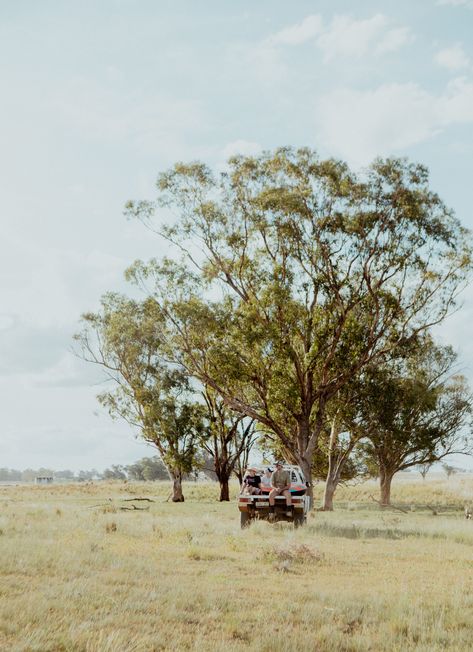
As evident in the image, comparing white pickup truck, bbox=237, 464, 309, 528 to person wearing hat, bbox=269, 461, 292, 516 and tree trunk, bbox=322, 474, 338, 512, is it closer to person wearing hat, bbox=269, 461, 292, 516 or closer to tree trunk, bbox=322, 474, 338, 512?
person wearing hat, bbox=269, 461, 292, 516

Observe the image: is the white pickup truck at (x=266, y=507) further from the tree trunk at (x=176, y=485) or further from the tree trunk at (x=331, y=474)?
the tree trunk at (x=176, y=485)

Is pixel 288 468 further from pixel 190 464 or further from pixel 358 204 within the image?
pixel 190 464

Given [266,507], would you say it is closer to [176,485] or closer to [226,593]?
[226,593]

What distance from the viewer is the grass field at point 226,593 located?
25.9ft

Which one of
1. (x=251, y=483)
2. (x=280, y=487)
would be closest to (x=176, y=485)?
(x=251, y=483)

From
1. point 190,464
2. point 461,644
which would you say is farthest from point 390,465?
point 461,644

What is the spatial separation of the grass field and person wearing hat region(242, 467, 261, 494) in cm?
295

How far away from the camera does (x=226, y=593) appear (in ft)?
33.9

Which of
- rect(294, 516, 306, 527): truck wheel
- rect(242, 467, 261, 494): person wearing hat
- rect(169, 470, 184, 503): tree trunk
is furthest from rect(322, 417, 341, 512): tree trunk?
rect(242, 467, 261, 494): person wearing hat

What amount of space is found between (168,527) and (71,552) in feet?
25.2

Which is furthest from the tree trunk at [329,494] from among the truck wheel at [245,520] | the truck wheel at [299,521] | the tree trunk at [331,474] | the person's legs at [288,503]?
→ the person's legs at [288,503]

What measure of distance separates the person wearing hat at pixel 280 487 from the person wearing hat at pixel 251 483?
19.7 inches

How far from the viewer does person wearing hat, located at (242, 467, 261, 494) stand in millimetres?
21500

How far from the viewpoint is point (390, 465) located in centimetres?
4725
